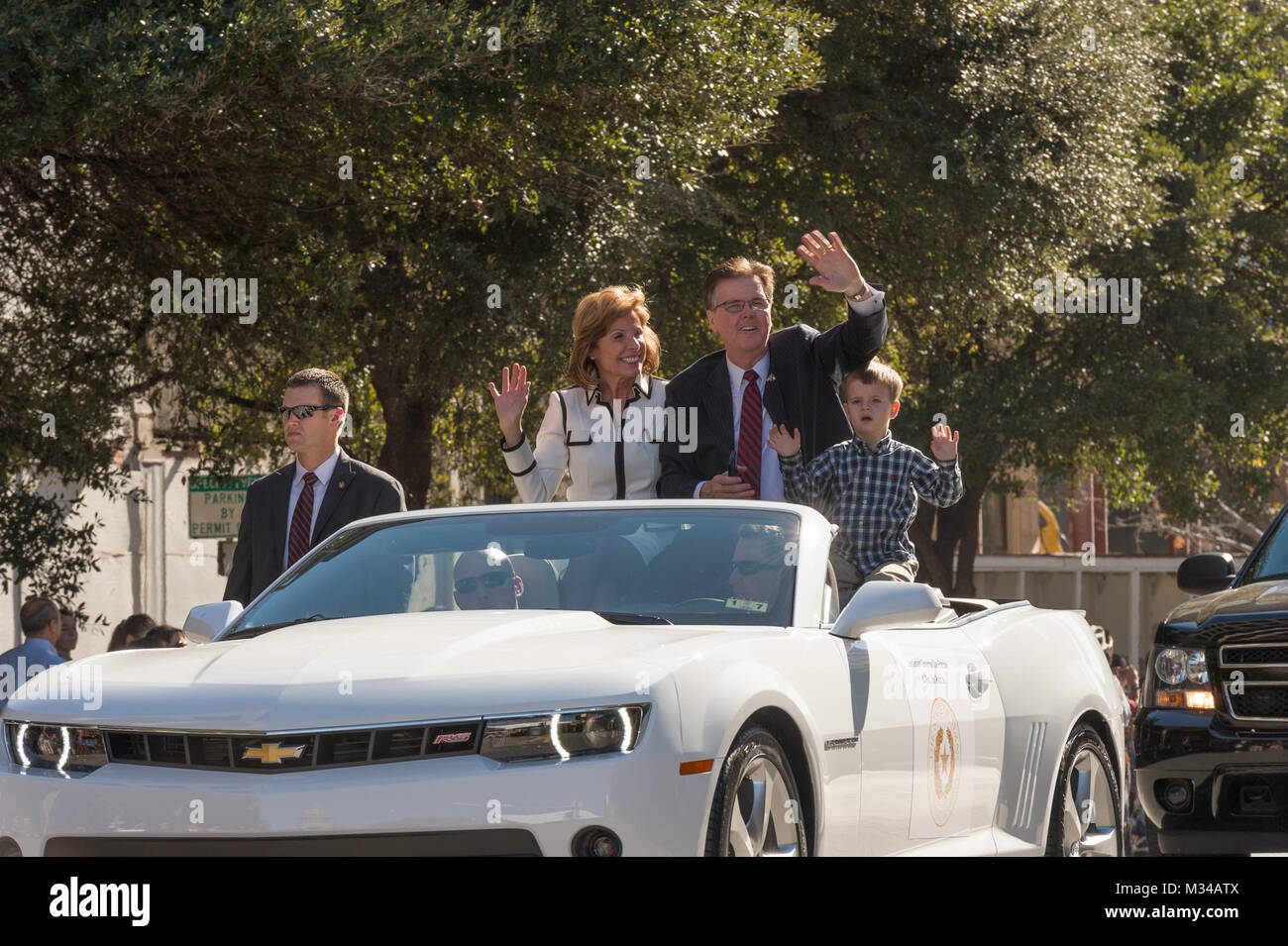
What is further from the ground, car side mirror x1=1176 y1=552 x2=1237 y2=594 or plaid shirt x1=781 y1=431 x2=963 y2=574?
plaid shirt x1=781 y1=431 x2=963 y2=574

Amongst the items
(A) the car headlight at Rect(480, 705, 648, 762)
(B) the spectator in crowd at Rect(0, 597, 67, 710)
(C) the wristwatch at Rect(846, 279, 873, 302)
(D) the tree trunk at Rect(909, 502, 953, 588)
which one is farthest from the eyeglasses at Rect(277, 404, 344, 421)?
(D) the tree trunk at Rect(909, 502, 953, 588)

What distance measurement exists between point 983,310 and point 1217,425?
6.75 metres

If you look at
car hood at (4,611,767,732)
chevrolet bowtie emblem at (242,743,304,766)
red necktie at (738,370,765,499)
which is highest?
red necktie at (738,370,765,499)

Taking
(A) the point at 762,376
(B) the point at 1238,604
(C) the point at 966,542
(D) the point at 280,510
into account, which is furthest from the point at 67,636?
(C) the point at 966,542

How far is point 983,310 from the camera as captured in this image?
19750 mm

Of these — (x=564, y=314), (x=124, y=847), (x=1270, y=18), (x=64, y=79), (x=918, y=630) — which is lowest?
(x=124, y=847)

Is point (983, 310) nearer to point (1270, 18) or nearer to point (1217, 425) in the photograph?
point (1217, 425)

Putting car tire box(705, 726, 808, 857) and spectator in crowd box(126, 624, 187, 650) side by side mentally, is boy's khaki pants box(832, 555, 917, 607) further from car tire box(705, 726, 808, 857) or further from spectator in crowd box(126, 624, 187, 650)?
spectator in crowd box(126, 624, 187, 650)

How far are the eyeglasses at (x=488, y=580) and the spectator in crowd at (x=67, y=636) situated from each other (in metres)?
8.68

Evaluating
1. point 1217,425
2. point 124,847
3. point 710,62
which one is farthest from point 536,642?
point 1217,425

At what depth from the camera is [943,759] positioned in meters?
5.50

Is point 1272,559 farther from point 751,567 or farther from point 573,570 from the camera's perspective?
point 573,570

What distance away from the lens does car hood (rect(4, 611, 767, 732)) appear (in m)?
4.21

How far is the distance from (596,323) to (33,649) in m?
6.18
